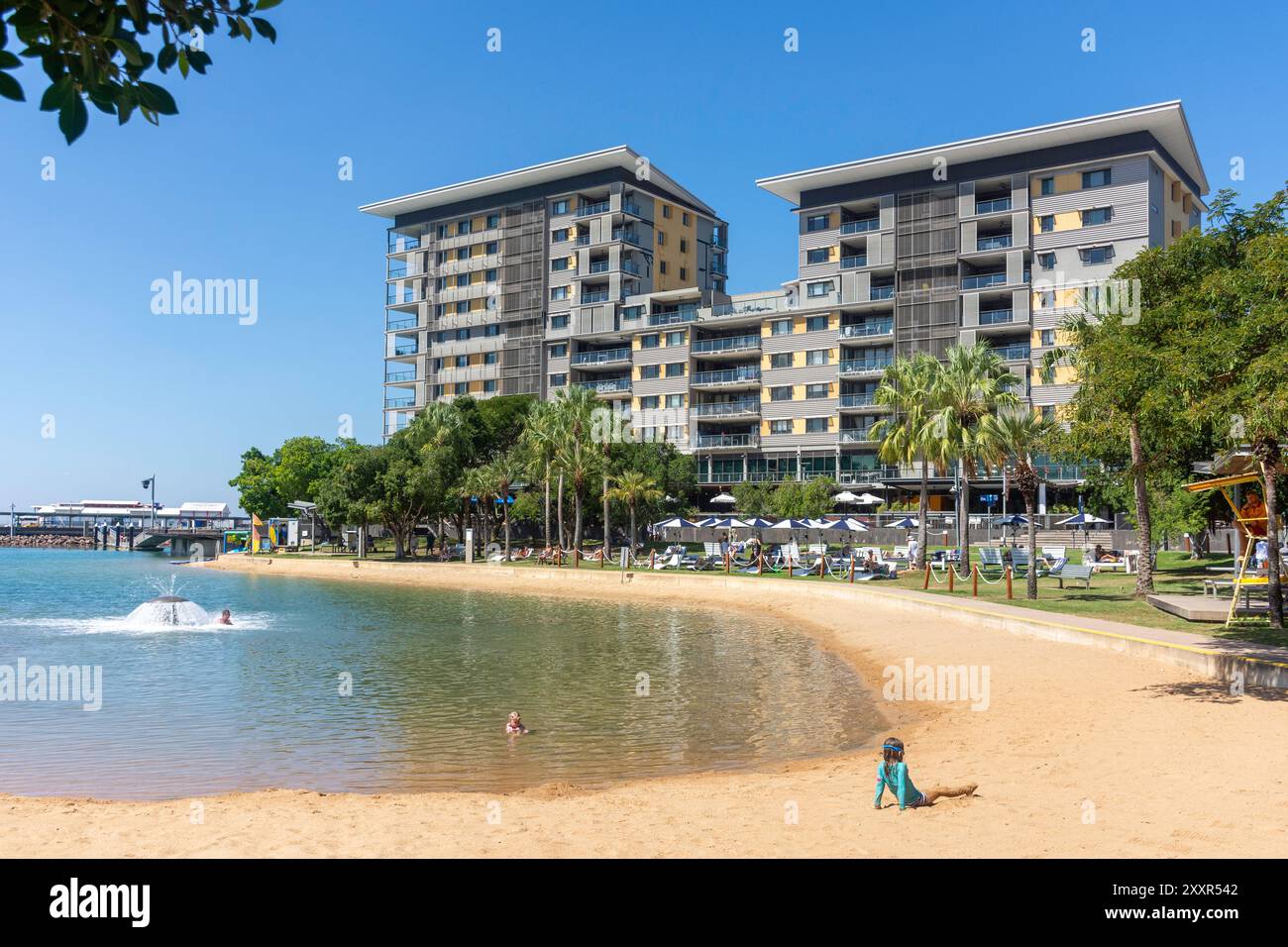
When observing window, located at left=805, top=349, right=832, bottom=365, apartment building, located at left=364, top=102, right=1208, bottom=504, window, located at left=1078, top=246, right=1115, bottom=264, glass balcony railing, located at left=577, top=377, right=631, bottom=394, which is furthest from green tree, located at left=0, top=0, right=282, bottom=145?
glass balcony railing, located at left=577, top=377, right=631, bottom=394

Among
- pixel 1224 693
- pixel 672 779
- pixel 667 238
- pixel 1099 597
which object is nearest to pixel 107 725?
pixel 672 779

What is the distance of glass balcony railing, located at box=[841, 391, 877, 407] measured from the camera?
83.8 meters

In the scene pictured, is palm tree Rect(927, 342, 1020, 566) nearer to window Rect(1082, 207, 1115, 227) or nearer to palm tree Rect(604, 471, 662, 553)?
palm tree Rect(604, 471, 662, 553)

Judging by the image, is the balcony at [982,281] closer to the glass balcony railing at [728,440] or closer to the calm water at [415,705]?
the glass balcony railing at [728,440]

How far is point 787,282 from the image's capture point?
299ft

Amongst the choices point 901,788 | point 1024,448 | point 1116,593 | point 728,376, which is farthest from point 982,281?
point 901,788

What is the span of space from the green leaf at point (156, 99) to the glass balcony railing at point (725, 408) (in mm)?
86646

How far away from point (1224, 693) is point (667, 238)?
93368mm

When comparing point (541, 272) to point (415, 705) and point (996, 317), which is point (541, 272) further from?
point (415, 705)

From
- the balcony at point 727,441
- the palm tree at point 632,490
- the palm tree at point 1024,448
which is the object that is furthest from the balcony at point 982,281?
the palm tree at point 1024,448

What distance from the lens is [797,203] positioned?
91.2m

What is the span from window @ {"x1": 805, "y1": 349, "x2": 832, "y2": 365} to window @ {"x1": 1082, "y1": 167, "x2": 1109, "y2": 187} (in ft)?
78.6

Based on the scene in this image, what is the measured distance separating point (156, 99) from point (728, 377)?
8915 cm

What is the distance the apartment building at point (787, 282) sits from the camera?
75.8m
